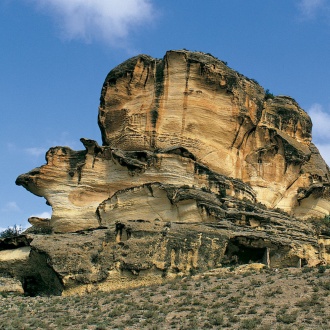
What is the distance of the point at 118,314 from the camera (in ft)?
104

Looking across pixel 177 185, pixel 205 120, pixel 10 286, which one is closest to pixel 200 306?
pixel 177 185

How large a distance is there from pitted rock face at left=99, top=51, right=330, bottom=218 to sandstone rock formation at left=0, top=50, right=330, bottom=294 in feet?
0.23

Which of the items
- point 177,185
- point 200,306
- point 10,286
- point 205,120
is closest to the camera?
point 200,306

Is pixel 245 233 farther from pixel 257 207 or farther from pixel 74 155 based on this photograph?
pixel 74 155

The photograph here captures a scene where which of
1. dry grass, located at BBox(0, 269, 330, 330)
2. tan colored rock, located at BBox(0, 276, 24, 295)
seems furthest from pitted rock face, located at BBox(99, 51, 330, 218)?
dry grass, located at BBox(0, 269, 330, 330)

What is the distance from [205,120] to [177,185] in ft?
22.0

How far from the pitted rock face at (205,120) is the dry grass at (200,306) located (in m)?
13.4

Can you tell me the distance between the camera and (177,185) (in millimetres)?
44312

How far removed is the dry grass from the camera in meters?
29.4

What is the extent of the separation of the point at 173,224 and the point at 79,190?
8373 mm

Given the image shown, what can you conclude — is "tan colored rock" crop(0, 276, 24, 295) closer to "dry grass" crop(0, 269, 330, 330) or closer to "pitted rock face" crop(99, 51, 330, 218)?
"dry grass" crop(0, 269, 330, 330)

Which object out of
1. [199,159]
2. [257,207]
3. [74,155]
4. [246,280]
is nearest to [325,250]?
[257,207]

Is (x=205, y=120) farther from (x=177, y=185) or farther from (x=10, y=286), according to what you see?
(x=10, y=286)

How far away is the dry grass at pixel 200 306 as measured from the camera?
1156 inches
